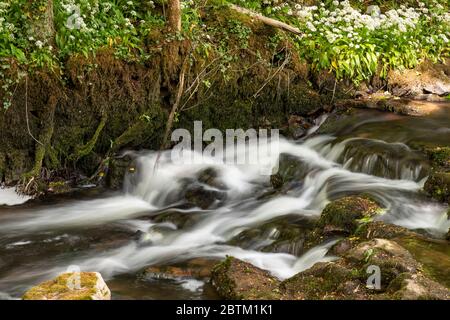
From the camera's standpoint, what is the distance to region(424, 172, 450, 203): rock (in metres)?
6.47

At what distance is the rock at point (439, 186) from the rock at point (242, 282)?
9.12ft

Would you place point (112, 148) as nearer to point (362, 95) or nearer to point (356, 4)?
point (362, 95)

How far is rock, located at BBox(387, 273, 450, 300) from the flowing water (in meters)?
1.22

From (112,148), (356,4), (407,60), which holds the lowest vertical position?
(112,148)

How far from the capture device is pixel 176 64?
8.80 metres

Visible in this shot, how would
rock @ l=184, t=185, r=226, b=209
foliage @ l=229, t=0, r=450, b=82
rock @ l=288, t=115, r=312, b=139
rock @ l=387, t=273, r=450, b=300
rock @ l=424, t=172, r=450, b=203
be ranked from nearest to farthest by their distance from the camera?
rock @ l=387, t=273, r=450, b=300 < rock @ l=424, t=172, r=450, b=203 < rock @ l=184, t=185, r=226, b=209 < rock @ l=288, t=115, r=312, b=139 < foliage @ l=229, t=0, r=450, b=82

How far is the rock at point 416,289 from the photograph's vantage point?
Result: 3.87 metres

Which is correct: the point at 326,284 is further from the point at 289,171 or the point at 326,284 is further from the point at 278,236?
the point at 289,171

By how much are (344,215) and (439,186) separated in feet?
4.86

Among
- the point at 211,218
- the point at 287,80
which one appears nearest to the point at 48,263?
the point at 211,218

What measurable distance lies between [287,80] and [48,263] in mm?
5531

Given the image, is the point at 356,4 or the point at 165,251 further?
the point at 356,4

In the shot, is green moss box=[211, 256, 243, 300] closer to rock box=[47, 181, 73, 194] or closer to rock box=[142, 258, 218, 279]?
rock box=[142, 258, 218, 279]

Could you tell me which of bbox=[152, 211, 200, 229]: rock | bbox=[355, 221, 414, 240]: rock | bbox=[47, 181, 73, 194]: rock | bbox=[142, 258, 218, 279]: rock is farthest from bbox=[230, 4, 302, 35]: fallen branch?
bbox=[142, 258, 218, 279]: rock
